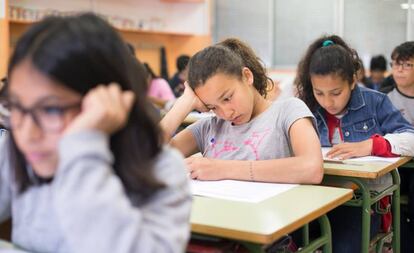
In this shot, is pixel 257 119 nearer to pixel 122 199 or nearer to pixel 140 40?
pixel 122 199

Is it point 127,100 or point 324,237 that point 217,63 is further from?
point 127,100

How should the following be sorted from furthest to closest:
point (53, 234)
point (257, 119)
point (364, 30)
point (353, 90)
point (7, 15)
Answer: point (364, 30) < point (7, 15) < point (353, 90) < point (257, 119) < point (53, 234)

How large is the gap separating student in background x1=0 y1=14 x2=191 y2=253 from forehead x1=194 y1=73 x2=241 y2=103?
3.06 feet

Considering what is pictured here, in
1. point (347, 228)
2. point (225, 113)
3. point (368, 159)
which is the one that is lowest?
point (347, 228)

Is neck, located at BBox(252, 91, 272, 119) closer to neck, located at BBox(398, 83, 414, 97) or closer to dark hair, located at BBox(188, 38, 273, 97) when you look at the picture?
dark hair, located at BBox(188, 38, 273, 97)

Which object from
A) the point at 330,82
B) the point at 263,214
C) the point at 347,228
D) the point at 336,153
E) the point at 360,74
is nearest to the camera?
the point at 263,214

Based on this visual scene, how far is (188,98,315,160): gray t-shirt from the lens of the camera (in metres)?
1.99

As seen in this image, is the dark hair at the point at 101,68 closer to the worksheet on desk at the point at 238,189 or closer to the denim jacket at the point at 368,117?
the worksheet on desk at the point at 238,189

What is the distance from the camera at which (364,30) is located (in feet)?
21.4

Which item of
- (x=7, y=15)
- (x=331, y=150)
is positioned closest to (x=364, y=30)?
(x=7, y=15)

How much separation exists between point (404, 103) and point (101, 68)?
2659 mm

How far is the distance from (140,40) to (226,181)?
5064 mm

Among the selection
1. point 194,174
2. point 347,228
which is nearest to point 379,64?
point 347,228

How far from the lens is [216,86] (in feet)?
6.32
